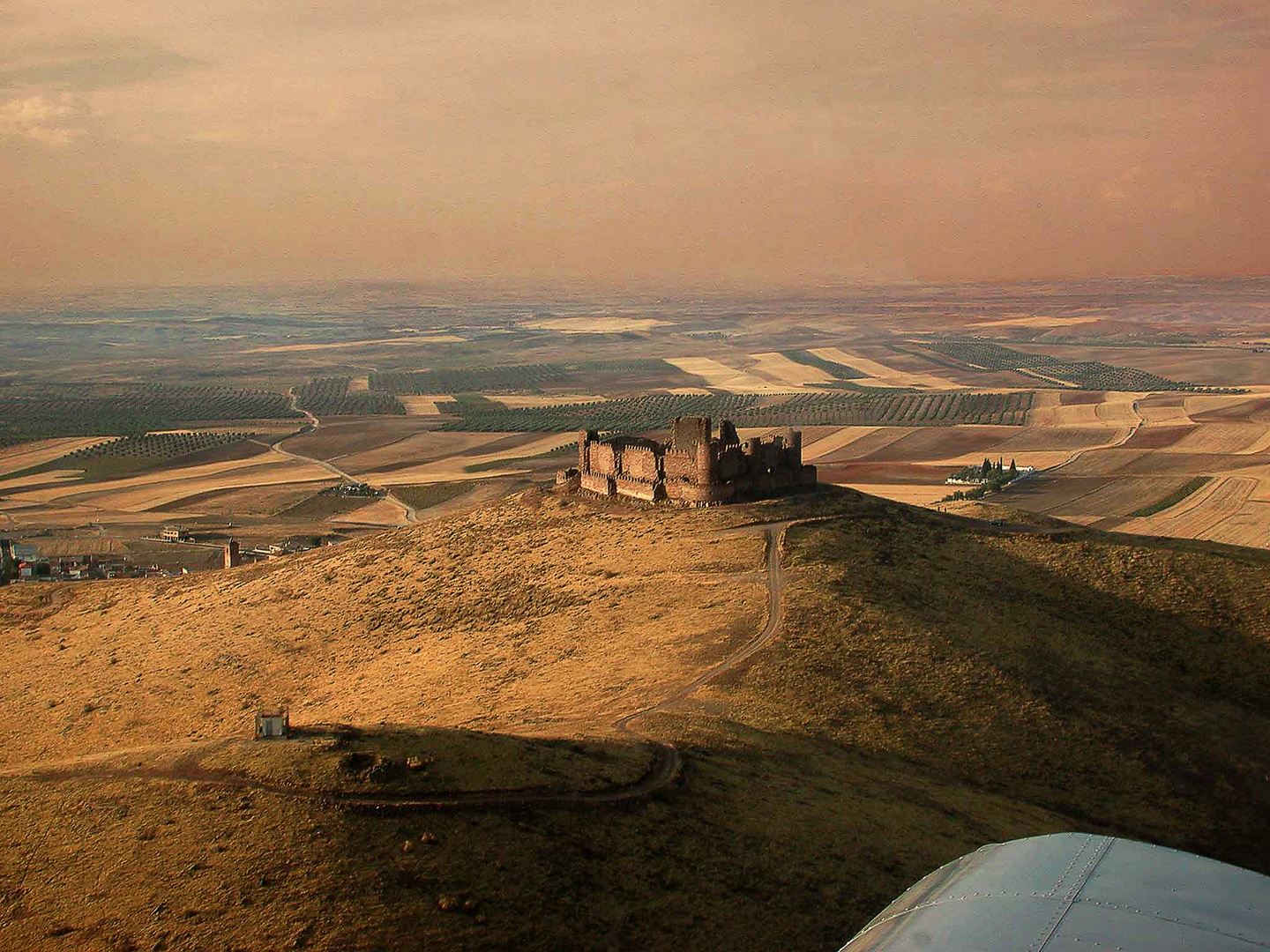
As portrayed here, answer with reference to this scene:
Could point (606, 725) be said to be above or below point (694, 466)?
below

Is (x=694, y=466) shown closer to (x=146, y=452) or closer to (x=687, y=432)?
(x=687, y=432)

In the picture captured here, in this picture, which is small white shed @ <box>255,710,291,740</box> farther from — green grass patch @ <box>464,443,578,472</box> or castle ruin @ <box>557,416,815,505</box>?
green grass patch @ <box>464,443,578,472</box>

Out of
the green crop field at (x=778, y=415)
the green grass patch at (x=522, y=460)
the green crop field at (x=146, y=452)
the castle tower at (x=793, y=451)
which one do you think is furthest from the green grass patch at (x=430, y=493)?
the castle tower at (x=793, y=451)

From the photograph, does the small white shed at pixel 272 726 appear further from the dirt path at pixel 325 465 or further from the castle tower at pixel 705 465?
the dirt path at pixel 325 465

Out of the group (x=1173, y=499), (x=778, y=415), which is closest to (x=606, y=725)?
(x=1173, y=499)

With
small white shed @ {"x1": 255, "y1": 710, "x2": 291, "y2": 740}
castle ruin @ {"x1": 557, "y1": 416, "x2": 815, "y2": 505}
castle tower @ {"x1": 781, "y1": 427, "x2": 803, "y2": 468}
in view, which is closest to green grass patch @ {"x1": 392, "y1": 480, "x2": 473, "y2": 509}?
castle ruin @ {"x1": 557, "y1": 416, "x2": 815, "y2": 505}
